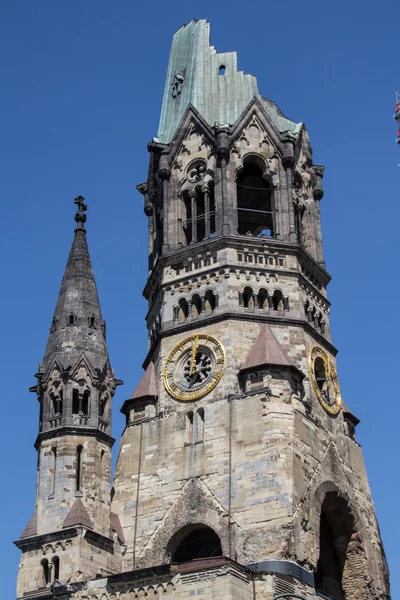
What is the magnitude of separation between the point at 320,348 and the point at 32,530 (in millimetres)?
14536

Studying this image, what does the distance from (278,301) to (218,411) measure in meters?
5.98

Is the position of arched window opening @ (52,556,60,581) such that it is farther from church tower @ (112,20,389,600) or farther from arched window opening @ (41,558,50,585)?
church tower @ (112,20,389,600)

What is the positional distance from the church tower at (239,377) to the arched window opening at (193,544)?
0.05 metres

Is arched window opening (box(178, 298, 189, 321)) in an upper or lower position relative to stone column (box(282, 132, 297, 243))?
lower

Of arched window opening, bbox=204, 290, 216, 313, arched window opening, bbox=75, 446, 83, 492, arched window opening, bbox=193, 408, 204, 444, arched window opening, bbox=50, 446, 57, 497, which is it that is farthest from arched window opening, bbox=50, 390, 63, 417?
arched window opening, bbox=204, 290, 216, 313

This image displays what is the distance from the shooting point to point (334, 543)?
171 ft

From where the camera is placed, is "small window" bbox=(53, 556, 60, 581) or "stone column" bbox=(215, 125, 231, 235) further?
"stone column" bbox=(215, 125, 231, 235)

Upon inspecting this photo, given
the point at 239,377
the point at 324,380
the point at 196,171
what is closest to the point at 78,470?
the point at 239,377

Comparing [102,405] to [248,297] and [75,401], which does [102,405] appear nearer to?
[75,401]

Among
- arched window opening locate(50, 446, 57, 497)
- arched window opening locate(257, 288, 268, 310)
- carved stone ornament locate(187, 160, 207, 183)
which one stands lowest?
arched window opening locate(50, 446, 57, 497)

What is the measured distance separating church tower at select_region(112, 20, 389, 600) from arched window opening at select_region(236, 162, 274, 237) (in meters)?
0.09

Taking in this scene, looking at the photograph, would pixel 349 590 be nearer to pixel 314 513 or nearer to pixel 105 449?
pixel 314 513

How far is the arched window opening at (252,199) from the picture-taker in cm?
5859

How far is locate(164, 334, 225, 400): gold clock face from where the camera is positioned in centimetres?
5175
